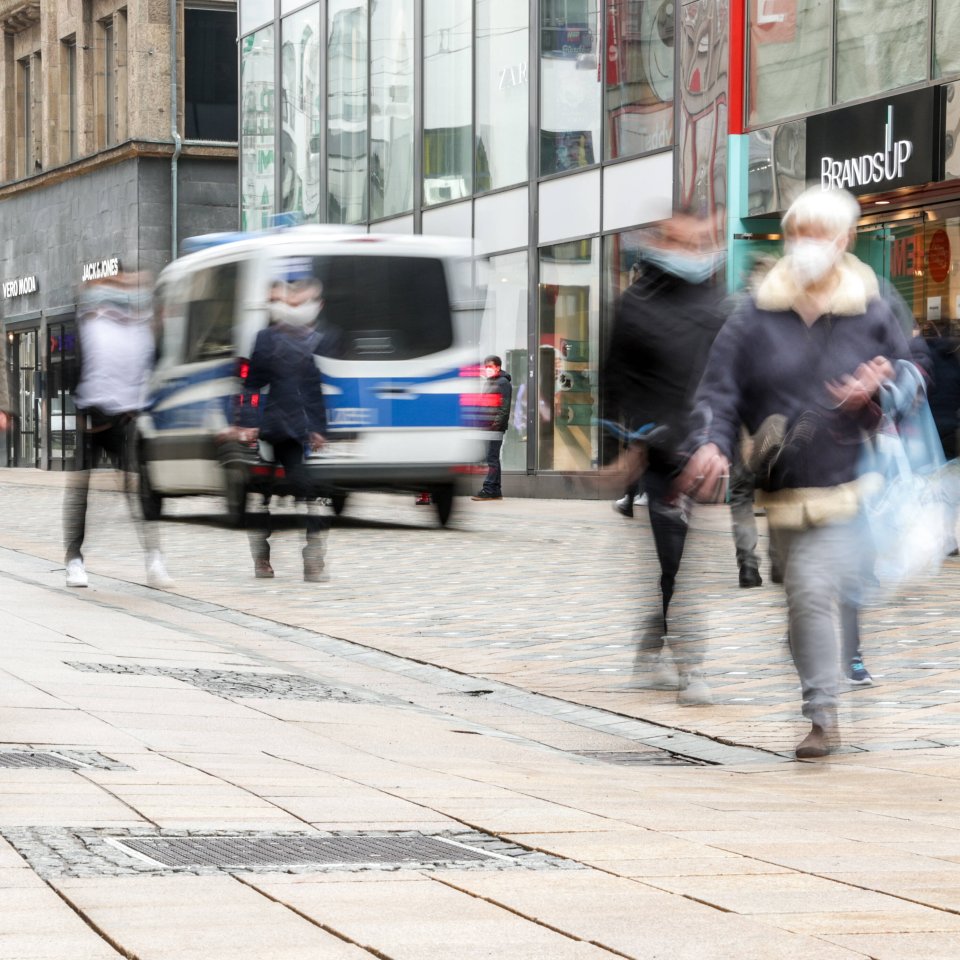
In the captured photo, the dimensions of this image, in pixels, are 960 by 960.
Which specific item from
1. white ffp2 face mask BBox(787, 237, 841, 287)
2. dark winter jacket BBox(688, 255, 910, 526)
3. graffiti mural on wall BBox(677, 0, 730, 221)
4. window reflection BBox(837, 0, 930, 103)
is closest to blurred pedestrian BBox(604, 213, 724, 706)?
dark winter jacket BBox(688, 255, 910, 526)

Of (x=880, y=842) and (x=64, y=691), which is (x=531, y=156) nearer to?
(x=64, y=691)

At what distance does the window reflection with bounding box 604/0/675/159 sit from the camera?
21.6 m

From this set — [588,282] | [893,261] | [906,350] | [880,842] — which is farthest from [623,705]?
[588,282]

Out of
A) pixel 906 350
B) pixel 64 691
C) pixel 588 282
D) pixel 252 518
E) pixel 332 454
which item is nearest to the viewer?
pixel 906 350

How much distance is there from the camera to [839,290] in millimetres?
5922

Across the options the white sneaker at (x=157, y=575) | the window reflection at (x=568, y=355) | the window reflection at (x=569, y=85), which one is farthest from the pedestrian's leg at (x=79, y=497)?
the window reflection at (x=569, y=85)

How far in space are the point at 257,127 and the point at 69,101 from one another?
11088mm

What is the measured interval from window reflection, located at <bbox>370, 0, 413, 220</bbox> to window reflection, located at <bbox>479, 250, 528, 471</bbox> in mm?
2709

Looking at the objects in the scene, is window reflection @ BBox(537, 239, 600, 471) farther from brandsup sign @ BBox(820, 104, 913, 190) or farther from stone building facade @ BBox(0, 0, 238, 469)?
stone building facade @ BBox(0, 0, 238, 469)

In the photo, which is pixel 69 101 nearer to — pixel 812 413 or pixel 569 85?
pixel 569 85

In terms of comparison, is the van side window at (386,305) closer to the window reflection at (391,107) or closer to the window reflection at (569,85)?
the window reflection at (569,85)

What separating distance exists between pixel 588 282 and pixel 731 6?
13.8ft

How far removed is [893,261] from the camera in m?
19.2

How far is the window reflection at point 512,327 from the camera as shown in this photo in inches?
971
